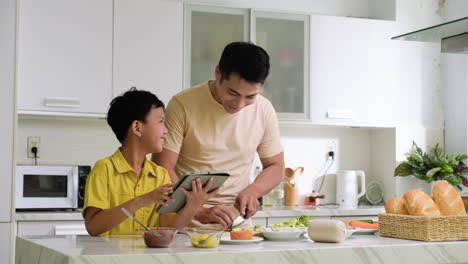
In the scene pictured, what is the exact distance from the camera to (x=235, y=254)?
1826mm

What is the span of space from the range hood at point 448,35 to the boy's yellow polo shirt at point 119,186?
106cm

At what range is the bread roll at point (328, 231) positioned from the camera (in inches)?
81.5

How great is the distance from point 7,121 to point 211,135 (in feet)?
4.88

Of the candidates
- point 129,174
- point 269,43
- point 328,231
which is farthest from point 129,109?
point 269,43

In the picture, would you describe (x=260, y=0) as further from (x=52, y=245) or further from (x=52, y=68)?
(x=52, y=245)

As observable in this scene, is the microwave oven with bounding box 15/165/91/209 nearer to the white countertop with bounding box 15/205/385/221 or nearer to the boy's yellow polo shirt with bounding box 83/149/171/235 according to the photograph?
the white countertop with bounding box 15/205/385/221

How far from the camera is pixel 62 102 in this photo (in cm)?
408

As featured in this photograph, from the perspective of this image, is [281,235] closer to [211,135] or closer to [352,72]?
[211,135]

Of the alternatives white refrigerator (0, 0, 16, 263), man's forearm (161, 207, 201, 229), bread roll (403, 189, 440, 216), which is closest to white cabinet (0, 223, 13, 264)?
white refrigerator (0, 0, 16, 263)

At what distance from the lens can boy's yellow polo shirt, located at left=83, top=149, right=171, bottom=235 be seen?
239 cm

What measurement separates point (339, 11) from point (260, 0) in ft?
1.90

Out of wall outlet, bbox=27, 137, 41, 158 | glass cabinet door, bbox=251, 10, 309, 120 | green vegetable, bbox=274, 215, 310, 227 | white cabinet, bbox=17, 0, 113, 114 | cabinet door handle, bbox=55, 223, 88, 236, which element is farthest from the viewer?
glass cabinet door, bbox=251, 10, 309, 120

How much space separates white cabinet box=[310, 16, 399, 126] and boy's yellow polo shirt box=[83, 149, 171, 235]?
2.25 metres

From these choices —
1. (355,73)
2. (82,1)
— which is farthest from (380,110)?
(82,1)
